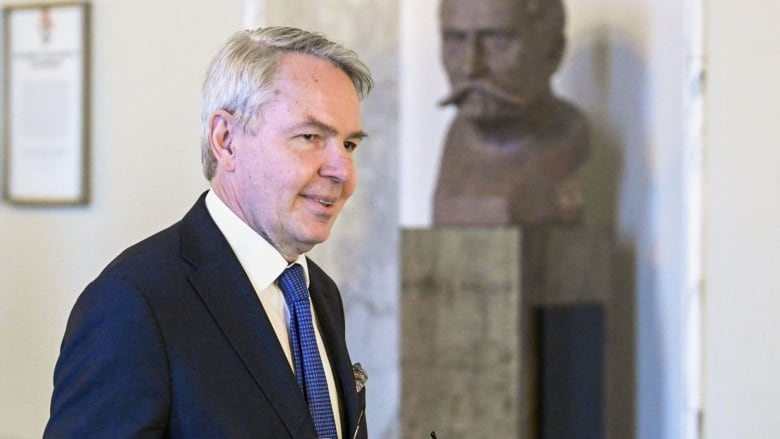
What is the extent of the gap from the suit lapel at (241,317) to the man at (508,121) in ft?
7.69

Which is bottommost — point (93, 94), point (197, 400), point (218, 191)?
point (197, 400)

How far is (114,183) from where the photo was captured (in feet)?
16.7

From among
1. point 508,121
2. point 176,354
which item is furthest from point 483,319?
point 176,354

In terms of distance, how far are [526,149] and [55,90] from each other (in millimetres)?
2198

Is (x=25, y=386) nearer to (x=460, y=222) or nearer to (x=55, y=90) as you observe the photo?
(x=55, y=90)

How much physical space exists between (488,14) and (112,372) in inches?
108

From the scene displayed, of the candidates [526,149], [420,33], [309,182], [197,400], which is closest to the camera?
[197,400]

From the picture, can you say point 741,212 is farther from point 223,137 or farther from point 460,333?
point 223,137

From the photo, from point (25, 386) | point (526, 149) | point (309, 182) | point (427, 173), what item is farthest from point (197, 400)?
point (25, 386)

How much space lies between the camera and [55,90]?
5176 millimetres

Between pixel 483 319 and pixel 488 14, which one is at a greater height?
pixel 488 14

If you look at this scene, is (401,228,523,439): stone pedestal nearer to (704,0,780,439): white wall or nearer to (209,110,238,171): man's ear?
(704,0,780,439): white wall

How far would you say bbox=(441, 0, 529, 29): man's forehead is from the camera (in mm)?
4031

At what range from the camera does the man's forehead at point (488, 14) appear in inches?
159
